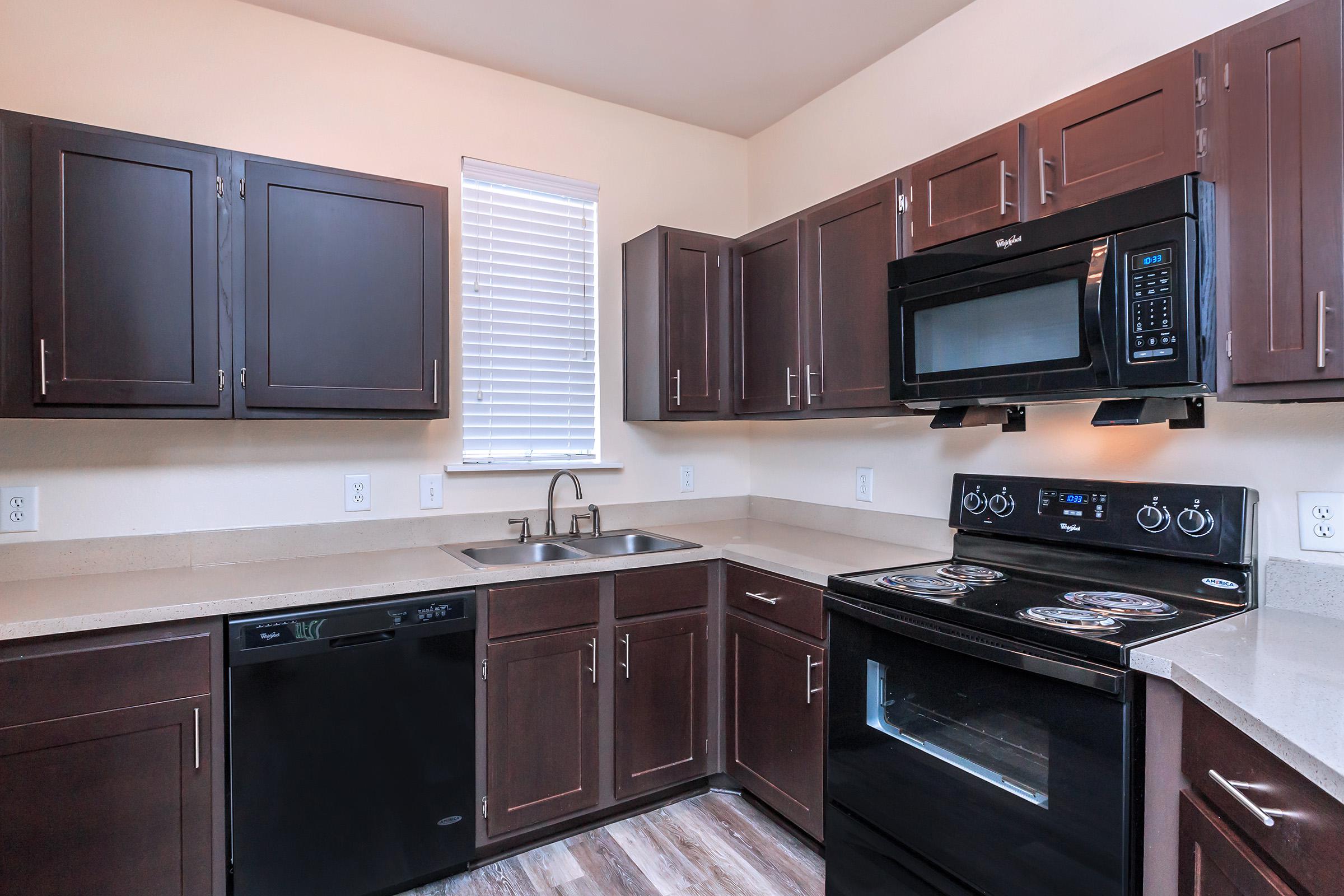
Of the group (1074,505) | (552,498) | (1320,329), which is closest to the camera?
(1320,329)

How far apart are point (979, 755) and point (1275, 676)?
0.59 m

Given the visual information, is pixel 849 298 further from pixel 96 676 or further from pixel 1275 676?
pixel 96 676

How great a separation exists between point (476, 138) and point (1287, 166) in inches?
94.3

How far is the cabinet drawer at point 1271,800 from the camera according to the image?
32.6 inches

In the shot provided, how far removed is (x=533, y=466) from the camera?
267 cm

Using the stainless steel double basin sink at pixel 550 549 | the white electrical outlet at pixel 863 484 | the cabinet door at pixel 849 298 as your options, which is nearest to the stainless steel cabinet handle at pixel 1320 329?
the cabinet door at pixel 849 298

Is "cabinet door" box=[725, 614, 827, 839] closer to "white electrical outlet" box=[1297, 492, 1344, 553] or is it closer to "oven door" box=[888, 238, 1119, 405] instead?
"oven door" box=[888, 238, 1119, 405]

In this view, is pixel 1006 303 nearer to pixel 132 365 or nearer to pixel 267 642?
pixel 267 642

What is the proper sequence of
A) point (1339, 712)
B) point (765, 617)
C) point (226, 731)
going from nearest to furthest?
point (1339, 712) < point (226, 731) < point (765, 617)

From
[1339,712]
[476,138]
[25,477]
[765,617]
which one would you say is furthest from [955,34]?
[25,477]

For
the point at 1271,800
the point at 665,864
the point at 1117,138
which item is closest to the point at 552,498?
the point at 665,864

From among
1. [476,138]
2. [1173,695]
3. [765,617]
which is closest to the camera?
[1173,695]

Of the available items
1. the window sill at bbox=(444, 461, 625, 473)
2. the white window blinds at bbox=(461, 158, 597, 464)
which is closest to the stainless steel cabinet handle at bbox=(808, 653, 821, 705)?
the window sill at bbox=(444, 461, 625, 473)

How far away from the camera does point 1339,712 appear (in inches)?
37.8
